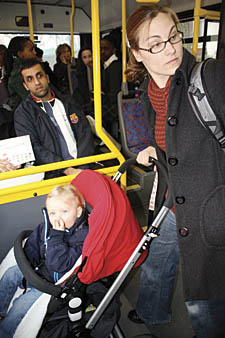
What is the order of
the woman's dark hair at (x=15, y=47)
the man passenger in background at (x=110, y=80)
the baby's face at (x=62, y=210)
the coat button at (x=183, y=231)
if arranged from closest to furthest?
the coat button at (x=183, y=231)
the baby's face at (x=62, y=210)
the woman's dark hair at (x=15, y=47)
the man passenger in background at (x=110, y=80)

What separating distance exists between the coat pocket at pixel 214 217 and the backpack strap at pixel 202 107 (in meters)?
0.21

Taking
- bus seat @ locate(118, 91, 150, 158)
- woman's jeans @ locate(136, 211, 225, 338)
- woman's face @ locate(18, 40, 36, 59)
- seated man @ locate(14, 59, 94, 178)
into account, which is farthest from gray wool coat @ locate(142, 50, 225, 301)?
woman's face @ locate(18, 40, 36, 59)

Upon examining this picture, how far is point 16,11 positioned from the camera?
6.59 metres

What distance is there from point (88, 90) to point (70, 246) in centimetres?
391

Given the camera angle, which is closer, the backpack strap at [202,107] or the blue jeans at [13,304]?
the backpack strap at [202,107]

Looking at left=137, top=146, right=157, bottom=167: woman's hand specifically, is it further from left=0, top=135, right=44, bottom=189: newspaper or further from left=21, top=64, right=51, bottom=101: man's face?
left=21, top=64, right=51, bottom=101: man's face

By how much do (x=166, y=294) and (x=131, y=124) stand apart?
A: 2219mm

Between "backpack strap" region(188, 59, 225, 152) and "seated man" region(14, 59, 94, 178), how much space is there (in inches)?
54.7

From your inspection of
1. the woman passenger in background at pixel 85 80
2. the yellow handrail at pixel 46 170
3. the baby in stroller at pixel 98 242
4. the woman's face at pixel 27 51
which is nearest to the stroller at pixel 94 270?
the baby in stroller at pixel 98 242

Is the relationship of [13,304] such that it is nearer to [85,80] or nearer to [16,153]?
[16,153]

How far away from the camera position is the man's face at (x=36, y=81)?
2395 mm

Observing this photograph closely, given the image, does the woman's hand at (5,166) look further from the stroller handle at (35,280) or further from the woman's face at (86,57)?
the woman's face at (86,57)

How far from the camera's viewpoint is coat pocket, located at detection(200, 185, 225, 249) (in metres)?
1.08

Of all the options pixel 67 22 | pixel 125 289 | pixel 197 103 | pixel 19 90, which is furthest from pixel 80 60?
pixel 197 103
